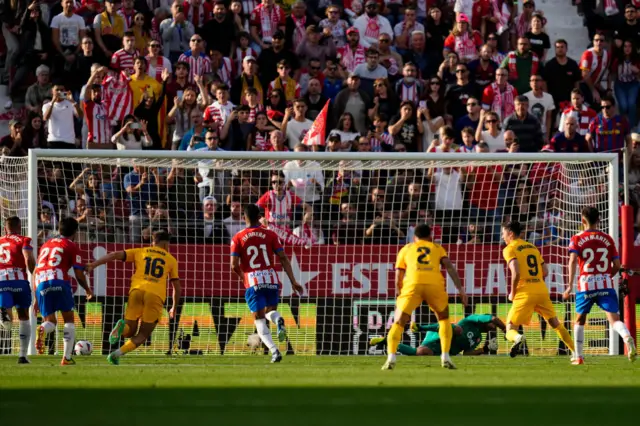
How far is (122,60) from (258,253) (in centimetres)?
764

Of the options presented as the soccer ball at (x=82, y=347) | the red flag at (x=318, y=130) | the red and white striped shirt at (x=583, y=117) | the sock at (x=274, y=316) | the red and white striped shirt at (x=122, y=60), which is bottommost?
the soccer ball at (x=82, y=347)

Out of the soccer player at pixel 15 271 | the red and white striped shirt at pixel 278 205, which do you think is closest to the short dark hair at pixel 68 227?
the soccer player at pixel 15 271

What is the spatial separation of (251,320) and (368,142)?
4424 mm

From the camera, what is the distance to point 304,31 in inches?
918

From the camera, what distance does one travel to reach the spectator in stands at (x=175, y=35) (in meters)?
22.7

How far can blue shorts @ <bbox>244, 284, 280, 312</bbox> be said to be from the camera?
15.5 m

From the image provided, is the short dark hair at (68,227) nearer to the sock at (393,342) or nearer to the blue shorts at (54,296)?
the blue shorts at (54,296)

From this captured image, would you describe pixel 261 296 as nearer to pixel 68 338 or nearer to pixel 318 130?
pixel 68 338

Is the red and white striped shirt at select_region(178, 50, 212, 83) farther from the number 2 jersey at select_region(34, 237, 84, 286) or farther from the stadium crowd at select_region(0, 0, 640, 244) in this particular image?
the number 2 jersey at select_region(34, 237, 84, 286)

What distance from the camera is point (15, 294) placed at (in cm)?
1555
